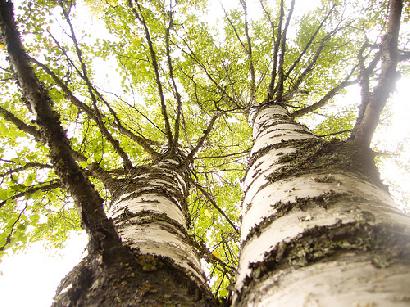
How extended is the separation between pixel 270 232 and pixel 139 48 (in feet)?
16.5

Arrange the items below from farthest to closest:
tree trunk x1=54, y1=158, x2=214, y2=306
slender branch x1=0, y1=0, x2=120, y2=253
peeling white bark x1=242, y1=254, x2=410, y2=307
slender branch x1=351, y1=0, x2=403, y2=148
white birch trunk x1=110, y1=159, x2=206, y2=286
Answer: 1. white birch trunk x1=110, y1=159, x2=206, y2=286
2. slender branch x1=351, y1=0, x2=403, y2=148
3. slender branch x1=0, y1=0, x2=120, y2=253
4. tree trunk x1=54, y1=158, x2=214, y2=306
5. peeling white bark x1=242, y1=254, x2=410, y2=307

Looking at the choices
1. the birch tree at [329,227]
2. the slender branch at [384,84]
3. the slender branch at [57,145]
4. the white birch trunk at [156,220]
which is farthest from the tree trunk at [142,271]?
the slender branch at [384,84]

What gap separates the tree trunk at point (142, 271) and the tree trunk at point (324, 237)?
0.31 meters

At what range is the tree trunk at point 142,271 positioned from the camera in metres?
1.23

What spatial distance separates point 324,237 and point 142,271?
802mm

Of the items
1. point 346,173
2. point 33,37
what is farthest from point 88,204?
point 33,37

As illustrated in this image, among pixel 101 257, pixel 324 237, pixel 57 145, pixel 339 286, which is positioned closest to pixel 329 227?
pixel 324 237

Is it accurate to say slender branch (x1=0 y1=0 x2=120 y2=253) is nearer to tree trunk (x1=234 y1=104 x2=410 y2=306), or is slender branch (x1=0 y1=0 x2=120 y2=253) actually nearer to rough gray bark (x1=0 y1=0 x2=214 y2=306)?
rough gray bark (x1=0 y1=0 x2=214 y2=306)

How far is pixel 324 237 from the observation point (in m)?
1.07

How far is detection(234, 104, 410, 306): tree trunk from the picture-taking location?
0.83 m

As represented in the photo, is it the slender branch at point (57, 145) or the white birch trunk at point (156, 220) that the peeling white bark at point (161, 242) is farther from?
the slender branch at point (57, 145)

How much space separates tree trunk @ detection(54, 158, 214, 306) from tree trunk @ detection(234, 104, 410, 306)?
1.00 feet

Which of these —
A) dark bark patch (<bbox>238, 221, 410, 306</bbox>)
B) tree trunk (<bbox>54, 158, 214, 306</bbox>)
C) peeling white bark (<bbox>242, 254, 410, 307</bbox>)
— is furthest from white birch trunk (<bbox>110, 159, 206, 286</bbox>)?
peeling white bark (<bbox>242, 254, 410, 307</bbox>)

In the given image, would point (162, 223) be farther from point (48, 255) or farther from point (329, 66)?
point (48, 255)
